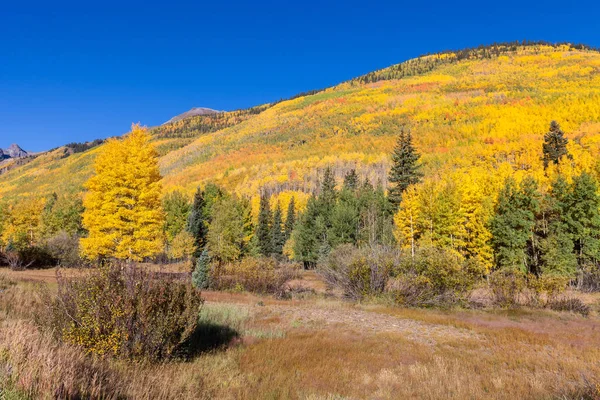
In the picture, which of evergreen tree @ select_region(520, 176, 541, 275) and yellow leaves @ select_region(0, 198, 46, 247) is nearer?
evergreen tree @ select_region(520, 176, 541, 275)

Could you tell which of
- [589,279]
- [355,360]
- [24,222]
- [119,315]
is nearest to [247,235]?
[24,222]

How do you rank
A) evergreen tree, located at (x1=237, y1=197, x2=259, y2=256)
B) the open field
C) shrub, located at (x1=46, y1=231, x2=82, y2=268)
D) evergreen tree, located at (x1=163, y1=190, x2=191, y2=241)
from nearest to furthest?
the open field → shrub, located at (x1=46, y1=231, x2=82, y2=268) → evergreen tree, located at (x1=237, y1=197, x2=259, y2=256) → evergreen tree, located at (x1=163, y1=190, x2=191, y2=241)

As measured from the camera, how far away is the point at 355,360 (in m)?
7.80

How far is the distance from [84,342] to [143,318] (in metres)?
0.86

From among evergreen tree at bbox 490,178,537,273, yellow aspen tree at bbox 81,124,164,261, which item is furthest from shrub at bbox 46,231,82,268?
evergreen tree at bbox 490,178,537,273

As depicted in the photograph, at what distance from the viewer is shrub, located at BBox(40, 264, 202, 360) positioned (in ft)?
17.6

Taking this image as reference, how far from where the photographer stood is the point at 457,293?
18.6 m

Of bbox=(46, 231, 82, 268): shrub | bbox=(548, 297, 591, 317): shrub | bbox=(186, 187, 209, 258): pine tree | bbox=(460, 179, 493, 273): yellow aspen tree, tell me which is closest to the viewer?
bbox=(548, 297, 591, 317): shrub

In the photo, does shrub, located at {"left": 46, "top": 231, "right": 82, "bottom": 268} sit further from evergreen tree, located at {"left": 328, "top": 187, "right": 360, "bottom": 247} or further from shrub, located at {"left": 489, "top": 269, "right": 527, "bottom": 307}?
shrub, located at {"left": 489, "top": 269, "right": 527, "bottom": 307}

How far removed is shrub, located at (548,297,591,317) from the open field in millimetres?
5265

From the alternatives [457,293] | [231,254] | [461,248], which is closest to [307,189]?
[231,254]

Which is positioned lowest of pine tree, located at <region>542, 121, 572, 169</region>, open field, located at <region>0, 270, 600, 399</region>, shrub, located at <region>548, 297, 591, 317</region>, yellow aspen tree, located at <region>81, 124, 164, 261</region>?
shrub, located at <region>548, 297, 591, 317</region>

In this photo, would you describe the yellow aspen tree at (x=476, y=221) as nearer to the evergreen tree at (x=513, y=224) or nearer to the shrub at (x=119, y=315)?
the evergreen tree at (x=513, y=224)

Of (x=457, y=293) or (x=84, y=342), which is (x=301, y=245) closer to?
(x=457, y=293)
